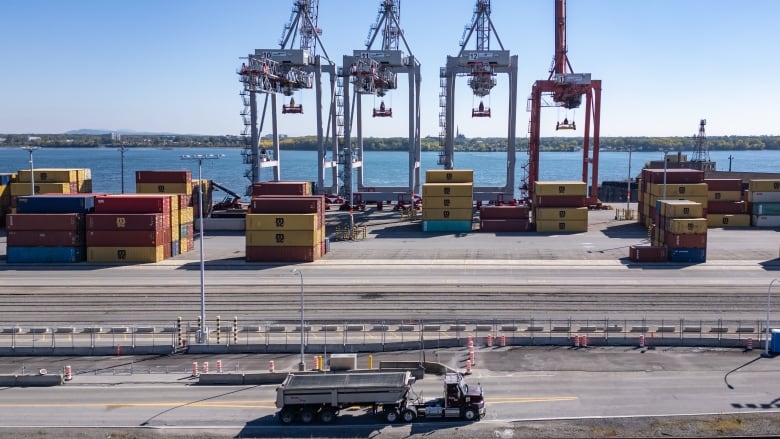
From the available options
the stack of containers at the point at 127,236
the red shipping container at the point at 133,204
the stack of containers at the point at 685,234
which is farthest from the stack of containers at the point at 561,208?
the stack of containers at the point at 127,236

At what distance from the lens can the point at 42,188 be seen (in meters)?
64.8

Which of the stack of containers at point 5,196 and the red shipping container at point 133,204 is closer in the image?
the red shipping container at point 133,204

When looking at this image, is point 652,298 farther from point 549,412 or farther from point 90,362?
point 90,362

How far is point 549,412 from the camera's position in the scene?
2273 centimetres

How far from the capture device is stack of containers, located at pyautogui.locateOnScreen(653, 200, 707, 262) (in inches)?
1865

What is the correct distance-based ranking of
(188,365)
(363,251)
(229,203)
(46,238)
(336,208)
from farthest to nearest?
(336,208) → (229,203) → (363,251) → (46,238) → (188,365)

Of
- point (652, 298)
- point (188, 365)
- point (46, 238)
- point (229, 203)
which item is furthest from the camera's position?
point (229, 203)

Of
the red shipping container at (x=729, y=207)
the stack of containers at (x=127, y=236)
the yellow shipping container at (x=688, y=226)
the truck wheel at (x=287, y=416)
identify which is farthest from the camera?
the red shipping container at (x=729, y=207)

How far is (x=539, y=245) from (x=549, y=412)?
33.2m

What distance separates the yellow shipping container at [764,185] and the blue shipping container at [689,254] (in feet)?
67.4

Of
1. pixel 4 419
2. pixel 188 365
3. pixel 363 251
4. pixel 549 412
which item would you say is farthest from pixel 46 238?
pixel 549 412

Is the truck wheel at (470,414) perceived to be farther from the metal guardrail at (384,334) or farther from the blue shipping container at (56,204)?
the blue shipping container at (56,204)

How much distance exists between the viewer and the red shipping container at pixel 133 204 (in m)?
49.9

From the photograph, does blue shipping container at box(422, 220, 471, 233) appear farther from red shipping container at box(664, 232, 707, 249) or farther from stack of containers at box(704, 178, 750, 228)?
stack of containers at box(704, 178, 750, 228)
